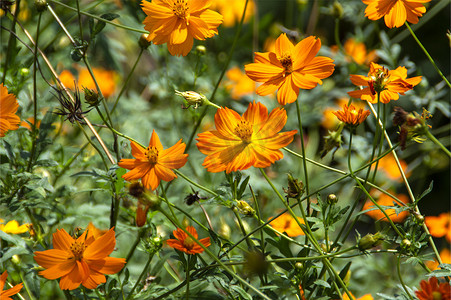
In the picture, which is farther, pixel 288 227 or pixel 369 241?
pixel 288 227

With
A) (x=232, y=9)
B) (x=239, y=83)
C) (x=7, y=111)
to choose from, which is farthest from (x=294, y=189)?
(x=232, y=9)

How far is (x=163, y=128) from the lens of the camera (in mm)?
1513

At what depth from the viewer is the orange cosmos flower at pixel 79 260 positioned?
0.57 metres

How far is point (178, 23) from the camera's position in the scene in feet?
2.08

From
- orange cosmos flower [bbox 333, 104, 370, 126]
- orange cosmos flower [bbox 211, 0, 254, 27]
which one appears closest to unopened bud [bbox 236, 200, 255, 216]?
orange cosmos flower [bbox 333, 104, 370, 126]

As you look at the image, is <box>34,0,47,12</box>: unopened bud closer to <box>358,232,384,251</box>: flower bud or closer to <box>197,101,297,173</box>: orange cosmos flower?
<box>197,101,297,173</box>: orange cosmos flower

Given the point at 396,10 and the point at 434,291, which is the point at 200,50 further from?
the point at 434,291

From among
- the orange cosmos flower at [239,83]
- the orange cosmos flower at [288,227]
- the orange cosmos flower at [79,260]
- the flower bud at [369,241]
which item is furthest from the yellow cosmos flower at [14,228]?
the orange cosmos flower at [239,83]

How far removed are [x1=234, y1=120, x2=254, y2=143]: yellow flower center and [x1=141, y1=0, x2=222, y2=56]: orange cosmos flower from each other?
0.37ft

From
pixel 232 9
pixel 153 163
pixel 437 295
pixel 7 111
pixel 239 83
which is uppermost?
pixel 232 9

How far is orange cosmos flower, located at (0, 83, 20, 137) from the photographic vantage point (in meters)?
0.63

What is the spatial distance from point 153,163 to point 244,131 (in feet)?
0.37

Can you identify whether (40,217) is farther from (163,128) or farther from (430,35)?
(430,35)

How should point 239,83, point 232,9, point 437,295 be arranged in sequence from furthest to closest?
1. point 232,9
2. point 239,83
3. point 437,295
